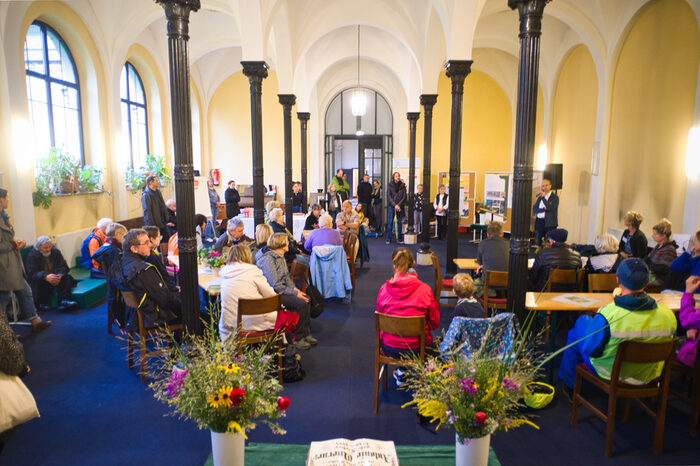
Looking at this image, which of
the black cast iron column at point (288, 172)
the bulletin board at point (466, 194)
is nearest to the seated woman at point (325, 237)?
the black cast iron column at point (288, 172)

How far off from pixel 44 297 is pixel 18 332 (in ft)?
2.81

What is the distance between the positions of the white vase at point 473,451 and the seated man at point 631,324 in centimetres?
155

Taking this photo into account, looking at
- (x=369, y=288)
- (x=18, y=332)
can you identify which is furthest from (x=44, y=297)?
(x=369, y=288)

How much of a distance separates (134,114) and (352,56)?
22.4ft

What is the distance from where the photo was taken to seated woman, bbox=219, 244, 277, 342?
3994 mm

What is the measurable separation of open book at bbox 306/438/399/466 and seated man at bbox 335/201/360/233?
615cm

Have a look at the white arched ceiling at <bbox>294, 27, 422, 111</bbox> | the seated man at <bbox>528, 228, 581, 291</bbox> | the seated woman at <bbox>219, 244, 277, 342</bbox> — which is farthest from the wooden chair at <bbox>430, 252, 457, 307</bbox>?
the white arched ceiling at <bbox>294, 27, 422, 111</bbox>

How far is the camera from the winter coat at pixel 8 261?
16.5 feet

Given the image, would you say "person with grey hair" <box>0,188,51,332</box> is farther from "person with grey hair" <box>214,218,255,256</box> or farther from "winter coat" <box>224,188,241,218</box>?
"winter coat" <box>224,188,241,218</box>

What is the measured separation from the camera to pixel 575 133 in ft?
37.1

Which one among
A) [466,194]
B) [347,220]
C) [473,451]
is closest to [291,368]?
[473,451]

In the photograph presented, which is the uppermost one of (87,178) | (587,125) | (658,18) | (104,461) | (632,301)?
(658,18)

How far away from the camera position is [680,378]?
4.30 m

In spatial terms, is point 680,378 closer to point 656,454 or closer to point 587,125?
point 656,454
